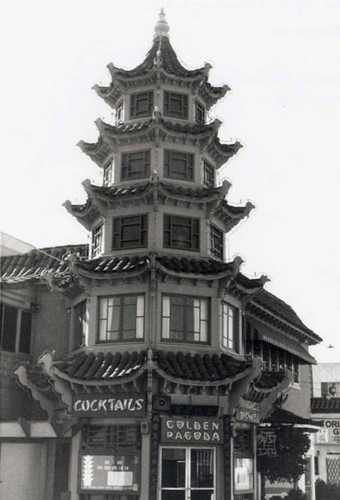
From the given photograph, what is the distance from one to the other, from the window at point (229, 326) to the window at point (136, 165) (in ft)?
21.1

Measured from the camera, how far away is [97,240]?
30656mm

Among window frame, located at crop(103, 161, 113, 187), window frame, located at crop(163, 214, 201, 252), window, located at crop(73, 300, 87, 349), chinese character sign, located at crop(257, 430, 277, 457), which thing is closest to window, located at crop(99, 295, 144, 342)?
window, located at crop(73, 300, 87, 349)

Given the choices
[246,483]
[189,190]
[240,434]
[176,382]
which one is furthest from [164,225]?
[246,483]

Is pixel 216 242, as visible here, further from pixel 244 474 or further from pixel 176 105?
pixel 244 474

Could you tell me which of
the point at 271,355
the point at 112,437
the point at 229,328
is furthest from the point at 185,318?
the point at 271,355

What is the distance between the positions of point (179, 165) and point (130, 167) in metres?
2.04

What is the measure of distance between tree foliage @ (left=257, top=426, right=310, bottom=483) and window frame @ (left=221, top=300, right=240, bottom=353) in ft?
16.7

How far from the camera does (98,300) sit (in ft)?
→ 92.3

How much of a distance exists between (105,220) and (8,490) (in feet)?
36.6

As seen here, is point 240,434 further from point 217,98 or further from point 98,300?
point 217,98

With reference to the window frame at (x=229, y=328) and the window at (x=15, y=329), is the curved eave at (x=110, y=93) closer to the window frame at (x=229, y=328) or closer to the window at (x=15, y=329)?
the window at (x=15, y=329)

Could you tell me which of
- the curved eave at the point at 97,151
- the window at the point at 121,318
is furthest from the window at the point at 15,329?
the curved eave at the point at 97,151

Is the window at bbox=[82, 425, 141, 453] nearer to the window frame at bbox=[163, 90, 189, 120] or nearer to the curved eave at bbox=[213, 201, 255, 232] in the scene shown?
the curved eave at bbox=[213, 201, 255, 232]

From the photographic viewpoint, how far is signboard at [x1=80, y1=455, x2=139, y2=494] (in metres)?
25.4
